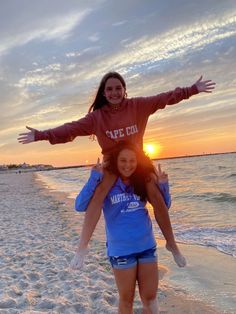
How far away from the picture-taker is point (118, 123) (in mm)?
4043

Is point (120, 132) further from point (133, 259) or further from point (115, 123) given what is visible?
point (133, 259)

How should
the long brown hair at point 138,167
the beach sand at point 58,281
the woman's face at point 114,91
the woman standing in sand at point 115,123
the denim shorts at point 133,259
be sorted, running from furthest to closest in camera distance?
the beach sand at point 58,281, the woman's face at point 114,91, the woman standing in sand at point 115,123, the long brown hair at point 138,167, the denim shorts at point 133,259

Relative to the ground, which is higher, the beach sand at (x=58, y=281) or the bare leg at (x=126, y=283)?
the bare leg at (x=126, y=283)

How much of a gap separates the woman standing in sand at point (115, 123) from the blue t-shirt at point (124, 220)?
0.16 meters

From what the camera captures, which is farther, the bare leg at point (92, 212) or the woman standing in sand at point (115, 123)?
the woman standing in sand at point (115, 123)

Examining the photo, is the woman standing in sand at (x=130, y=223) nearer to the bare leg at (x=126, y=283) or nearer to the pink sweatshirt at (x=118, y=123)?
the bare leg at (x=126, y=283)

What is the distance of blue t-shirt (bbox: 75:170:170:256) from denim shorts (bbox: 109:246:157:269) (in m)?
0.04

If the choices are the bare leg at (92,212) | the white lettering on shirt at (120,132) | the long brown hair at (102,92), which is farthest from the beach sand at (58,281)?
the long brown hair at (102,92)

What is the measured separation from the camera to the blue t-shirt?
3.67 m

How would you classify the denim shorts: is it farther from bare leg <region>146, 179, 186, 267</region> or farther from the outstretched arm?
the outstretched arm

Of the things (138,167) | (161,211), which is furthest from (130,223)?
(138,167)

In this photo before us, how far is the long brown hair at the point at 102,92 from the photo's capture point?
13.8ft

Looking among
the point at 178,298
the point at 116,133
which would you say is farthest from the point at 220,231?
the point at 116,133

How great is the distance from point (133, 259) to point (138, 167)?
0.83 metres
